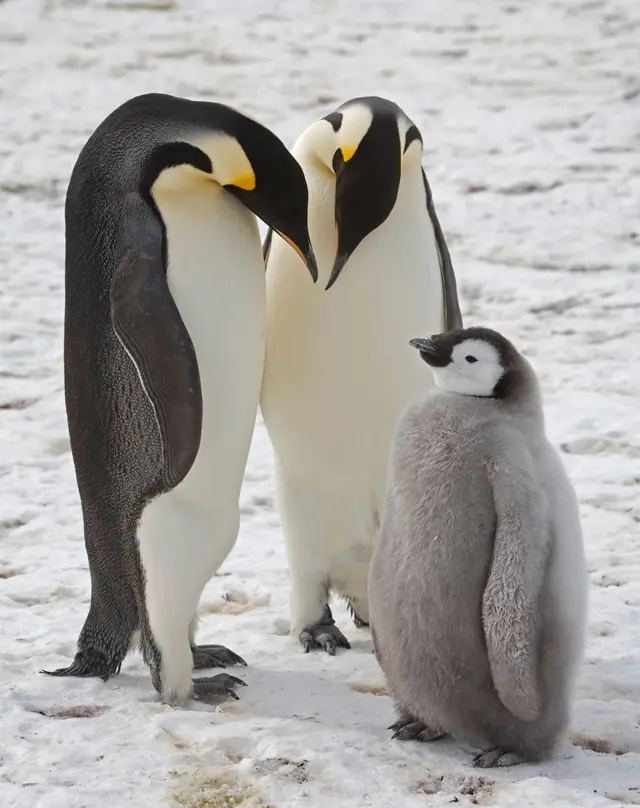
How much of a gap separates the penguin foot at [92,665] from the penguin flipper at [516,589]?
1026 mm

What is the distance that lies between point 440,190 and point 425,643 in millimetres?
5145

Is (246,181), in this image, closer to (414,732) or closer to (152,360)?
(152,360)

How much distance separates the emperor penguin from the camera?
246 centimetres

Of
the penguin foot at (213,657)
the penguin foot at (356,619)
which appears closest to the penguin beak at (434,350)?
Result: the penguin foot at (213,657)

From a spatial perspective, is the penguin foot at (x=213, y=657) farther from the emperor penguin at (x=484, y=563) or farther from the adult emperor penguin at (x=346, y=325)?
the emperor penguin at (x=484, y=563)

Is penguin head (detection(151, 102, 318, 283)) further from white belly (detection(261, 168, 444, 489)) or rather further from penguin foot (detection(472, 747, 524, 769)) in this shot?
penguin foot (detection(472, 747, 524, 769))

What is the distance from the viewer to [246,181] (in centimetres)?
298

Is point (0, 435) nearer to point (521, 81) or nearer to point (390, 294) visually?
point (390, 294)

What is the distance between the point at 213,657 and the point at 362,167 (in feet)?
4.08

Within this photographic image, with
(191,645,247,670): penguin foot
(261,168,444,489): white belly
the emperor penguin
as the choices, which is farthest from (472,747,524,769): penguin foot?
(261,168,444,489): white belly

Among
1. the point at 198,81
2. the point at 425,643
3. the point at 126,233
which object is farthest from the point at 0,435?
the point at 198,81

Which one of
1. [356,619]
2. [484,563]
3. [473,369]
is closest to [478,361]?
[473,369]

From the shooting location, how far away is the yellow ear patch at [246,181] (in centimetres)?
298

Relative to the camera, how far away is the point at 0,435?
4.85 meters
